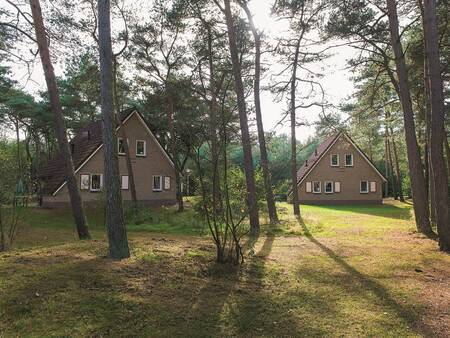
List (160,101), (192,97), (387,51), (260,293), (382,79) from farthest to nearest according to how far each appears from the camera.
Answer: (160,101)
(192,97)
(382,79)
(387,51)
(260,293)

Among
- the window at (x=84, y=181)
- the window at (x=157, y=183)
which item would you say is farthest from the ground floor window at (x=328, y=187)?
the window at (x=84, y=181)

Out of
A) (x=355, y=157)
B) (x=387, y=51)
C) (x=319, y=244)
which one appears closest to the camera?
(x=319, y=244)

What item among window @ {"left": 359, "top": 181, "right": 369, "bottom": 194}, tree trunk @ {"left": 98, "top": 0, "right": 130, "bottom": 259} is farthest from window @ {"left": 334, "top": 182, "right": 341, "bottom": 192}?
tree trunk @ {"left": 98, "top": 0, "right": 130, "bottom": 259}

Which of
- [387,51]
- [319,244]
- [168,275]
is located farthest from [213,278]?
[387,51]

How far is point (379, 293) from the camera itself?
627 cm

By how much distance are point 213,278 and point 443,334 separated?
3.34m

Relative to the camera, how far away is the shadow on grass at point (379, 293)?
5.05m

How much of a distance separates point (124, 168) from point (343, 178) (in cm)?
2081

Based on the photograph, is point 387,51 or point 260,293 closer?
point 260,293

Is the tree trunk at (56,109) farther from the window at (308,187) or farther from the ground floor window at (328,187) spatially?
the ground floor window at (328,187)

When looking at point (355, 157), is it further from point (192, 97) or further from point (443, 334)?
point (443, 334)

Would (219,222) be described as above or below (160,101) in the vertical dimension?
below

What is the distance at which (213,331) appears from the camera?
4574mm

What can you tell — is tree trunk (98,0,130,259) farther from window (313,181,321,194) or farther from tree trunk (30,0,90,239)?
window (313,181,321,194)
